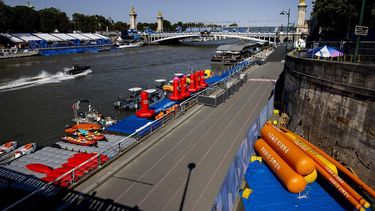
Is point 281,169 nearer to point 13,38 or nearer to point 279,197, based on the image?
point 279,197

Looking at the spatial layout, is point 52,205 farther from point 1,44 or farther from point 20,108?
point 1,44

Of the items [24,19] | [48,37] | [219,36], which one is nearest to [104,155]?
[48,37]

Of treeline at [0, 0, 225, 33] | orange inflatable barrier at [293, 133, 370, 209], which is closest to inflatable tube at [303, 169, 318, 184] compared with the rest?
orange inflatable barrier at [293, 133, 370, 209]

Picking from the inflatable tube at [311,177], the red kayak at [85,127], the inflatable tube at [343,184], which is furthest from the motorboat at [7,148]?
the inflatable tube at [343,184]

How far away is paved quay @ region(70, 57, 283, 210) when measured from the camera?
447 inches

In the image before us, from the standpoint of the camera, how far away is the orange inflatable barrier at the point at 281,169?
1250 cm

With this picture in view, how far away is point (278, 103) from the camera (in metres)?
27.8

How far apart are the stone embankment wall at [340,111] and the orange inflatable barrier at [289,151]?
3063mm

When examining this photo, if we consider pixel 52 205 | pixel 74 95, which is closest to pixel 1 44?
pixel 74 95

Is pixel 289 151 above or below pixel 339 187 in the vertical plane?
above

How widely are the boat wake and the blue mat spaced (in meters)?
47.7

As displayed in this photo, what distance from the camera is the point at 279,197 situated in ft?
41.0

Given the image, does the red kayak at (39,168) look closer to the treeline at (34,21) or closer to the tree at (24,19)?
the treeline at (34,21)

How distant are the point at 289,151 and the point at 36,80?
176 feet
